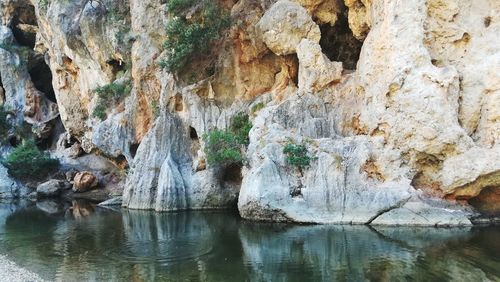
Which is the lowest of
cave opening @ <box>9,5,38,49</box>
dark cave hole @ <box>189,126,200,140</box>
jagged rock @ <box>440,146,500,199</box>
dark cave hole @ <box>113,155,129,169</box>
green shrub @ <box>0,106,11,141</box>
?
jagged rock @ <box>440,146,500,199</box>

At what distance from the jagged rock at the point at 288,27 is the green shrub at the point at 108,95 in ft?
46.5

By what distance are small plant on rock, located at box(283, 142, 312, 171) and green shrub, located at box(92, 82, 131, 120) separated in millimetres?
17681

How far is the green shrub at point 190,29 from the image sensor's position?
2975 centimetres

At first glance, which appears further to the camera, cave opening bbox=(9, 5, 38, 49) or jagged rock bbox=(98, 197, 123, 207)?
cave opening bbox=(9, 5, 38, 49)

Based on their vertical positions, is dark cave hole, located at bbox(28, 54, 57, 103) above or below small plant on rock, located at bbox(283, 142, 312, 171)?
above

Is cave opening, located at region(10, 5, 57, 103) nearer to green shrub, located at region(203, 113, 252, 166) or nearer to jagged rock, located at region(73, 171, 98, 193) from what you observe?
jagged rock, located at region(73, 171, 98, 193)

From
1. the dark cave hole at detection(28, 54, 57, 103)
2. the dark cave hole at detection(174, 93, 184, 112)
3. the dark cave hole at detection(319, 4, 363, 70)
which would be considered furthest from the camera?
the dark cave hole at detection(28, 54, 57, 103)

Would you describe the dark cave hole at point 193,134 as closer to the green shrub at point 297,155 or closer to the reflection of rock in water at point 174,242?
the reflection of rock in water at point 174,242

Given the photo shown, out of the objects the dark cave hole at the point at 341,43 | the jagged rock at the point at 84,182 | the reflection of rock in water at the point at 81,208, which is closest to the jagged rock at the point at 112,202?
the reflection of rock in water at the point at 81,208

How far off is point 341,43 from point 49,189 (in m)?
25.8

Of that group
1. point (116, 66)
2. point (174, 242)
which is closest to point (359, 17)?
point (174, 242)

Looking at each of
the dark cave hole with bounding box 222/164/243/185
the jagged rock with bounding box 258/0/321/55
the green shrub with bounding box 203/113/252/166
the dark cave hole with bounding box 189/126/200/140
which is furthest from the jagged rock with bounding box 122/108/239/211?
the jagged rock with bounding box 258/0/321/55

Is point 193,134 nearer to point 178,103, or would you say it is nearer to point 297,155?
point 178,103

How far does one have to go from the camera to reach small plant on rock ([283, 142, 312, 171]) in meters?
23.4
